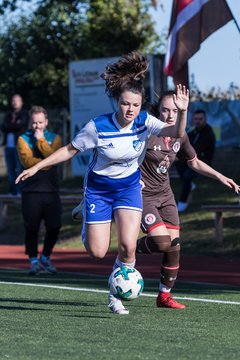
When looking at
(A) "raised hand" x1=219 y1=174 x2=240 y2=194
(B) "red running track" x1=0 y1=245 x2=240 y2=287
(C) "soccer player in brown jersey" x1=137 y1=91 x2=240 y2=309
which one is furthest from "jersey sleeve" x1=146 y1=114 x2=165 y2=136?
(B) "red running track" x1=0 y1=245 x2=240 y2=287

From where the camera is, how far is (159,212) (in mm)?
10109

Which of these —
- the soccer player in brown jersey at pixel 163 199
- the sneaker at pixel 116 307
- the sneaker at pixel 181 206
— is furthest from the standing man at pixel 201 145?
the sneaker at pixel 116 307

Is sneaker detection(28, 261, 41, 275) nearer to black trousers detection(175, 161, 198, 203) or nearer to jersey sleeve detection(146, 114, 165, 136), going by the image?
jersey sleeve detection(146, 114, 165, 136)

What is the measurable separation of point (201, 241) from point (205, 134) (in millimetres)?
2696

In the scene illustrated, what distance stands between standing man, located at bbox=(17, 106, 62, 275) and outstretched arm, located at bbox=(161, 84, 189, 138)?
15.3 feet

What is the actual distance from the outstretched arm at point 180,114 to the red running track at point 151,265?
4.28 metres

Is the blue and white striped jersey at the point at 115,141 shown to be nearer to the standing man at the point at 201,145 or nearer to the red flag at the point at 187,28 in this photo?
the red flag at the point at 187,28

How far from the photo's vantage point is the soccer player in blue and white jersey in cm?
901

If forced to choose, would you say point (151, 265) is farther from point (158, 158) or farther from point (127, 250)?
point (127, 250)

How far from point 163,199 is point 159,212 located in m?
0.14

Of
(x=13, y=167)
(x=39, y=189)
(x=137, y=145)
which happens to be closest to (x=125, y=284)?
(x=137, y=145)

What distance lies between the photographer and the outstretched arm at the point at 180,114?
28.0 ft

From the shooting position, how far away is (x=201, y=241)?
1838 centimetres

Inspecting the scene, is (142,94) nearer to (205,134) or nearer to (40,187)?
(40,187)
